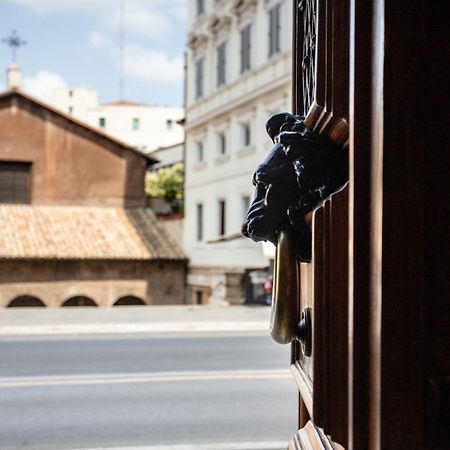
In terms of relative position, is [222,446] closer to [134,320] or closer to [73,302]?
[134,320]

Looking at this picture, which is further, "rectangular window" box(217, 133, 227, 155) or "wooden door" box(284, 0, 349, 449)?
"rectangular window" box(217, 133, 227, 155)

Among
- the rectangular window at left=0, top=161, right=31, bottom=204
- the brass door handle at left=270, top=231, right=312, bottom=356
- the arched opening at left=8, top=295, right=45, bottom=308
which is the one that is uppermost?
the rectangular window at left=0, top=161, right=31, bottom=204

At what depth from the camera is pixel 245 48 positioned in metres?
26.4

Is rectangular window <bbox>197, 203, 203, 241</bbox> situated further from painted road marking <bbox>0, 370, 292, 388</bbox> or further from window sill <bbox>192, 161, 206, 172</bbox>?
painted road marking <bbox>0, 370, 292, 388</bbox>

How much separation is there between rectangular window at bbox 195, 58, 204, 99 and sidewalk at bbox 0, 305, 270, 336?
35.1 ft

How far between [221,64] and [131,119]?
5152cm

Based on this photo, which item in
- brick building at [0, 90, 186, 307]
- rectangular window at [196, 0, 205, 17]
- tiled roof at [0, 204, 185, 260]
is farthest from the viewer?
rectangular window at [196, 0, 205, 17]

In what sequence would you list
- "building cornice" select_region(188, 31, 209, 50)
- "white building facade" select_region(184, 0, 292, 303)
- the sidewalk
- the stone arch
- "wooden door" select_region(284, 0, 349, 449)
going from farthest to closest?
"building cornice" select_region(188, 31, 209, 50) < the stone arch < "white building facade" select_region(184, 0, 292, 303) < the sidewalk < "wooden door" select_region(284, 0, 349, 449)

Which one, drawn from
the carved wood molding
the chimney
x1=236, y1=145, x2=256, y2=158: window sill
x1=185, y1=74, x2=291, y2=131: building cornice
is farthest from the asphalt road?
the chimney

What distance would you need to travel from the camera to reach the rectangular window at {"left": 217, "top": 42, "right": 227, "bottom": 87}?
28.1 metres

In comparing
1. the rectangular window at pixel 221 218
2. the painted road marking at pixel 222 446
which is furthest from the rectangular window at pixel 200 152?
the painted road marking at pixel 222 446

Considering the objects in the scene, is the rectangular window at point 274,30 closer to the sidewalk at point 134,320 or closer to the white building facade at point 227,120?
the white building facade at point 227,120

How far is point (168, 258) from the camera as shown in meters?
29.4
